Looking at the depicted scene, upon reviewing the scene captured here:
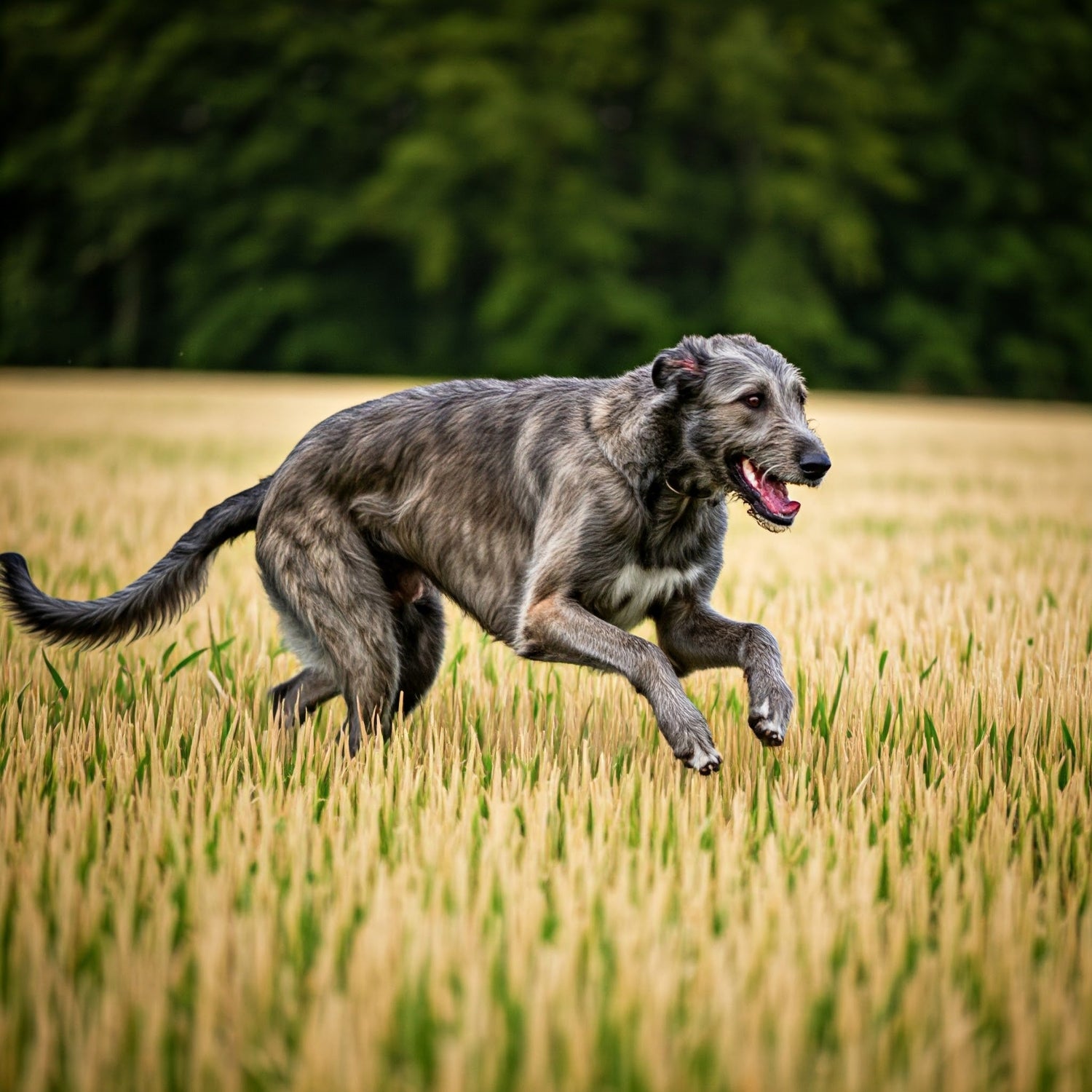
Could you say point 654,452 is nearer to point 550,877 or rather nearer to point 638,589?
point 638,589

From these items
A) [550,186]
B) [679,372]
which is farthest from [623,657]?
[550,186]

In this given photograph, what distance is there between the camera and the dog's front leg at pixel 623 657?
10.5 ft

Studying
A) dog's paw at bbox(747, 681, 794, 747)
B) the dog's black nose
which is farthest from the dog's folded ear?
dog's paw at bbox(747, 681, 794, 747)

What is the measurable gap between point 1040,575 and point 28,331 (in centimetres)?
3503

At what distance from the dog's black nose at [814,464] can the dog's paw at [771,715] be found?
64 cm

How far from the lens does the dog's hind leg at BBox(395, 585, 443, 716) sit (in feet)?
13.6

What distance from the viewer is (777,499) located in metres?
3.68

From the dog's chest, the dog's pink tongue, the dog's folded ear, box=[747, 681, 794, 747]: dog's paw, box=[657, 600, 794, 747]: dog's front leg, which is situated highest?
the dog's folded ear

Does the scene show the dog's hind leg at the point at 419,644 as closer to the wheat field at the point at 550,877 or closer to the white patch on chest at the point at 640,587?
the wheat field at the point at 550,877

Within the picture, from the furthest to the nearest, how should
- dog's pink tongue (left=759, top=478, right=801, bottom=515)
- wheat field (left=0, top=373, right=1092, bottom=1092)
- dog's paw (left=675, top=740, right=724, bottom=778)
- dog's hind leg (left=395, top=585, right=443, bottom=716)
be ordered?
dog's hind leg (left=395, top=585, right=443, bottom=716)
dog's pink tongue (left=759, top=478, right=801, bottom=515)
dog's paw (left=675, top=740, right=724, bottom=778)
wheat field (left=0, top=373, right=1092, bottom=1092)

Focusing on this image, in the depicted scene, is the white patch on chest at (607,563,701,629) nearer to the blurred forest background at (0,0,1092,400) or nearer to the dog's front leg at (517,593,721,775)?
the dog's front leg at (517,593,721,775)

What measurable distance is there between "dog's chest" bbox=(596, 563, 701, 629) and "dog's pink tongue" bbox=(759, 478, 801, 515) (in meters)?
0.32

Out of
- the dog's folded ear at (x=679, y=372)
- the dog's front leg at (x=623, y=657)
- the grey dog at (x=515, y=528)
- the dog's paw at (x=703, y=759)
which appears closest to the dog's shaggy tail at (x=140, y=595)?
the grey dog at (x=515, y=528)

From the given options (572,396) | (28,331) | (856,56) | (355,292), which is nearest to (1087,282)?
(856,56)
